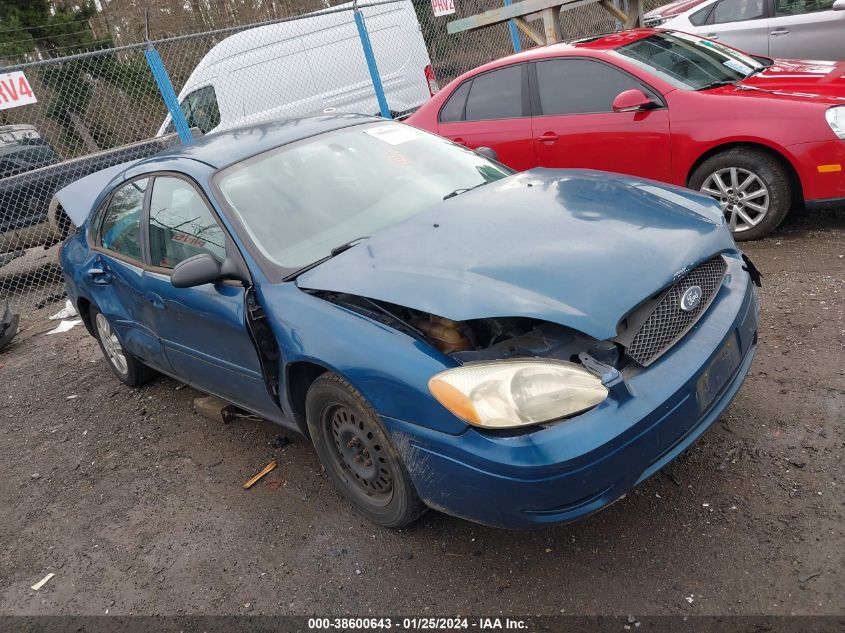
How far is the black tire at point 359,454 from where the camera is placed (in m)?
2.57

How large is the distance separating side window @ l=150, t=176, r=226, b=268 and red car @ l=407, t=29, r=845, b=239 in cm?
316

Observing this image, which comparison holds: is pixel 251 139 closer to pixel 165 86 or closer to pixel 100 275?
pixel 100 275

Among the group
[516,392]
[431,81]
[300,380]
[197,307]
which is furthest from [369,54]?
[516,392]

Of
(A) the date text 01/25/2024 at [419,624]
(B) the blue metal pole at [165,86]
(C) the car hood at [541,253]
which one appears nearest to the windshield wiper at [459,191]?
(C) the car hood at [541,253]

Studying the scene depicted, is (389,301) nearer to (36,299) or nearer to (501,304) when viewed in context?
(501,304)

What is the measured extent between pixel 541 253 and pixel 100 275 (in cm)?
288

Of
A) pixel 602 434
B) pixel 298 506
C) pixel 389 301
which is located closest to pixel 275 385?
pixel 298 506

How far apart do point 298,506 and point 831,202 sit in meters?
3.96

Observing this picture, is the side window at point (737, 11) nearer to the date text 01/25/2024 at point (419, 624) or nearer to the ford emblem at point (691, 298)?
the ford emblem at point (691, 298)

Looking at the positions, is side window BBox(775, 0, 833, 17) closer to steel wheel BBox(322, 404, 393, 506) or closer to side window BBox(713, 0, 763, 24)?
side window BBox(713, 0, 763, 24)

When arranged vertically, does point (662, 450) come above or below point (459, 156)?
below

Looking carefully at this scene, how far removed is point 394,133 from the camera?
3.77 m

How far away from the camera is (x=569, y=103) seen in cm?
546

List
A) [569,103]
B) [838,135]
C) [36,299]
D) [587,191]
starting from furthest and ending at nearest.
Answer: [36,299]
[569,103]
[838,135]
[587,191]
